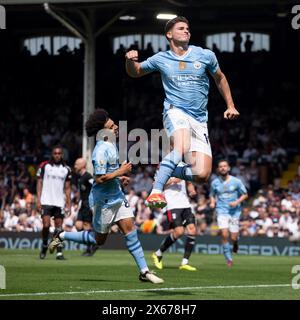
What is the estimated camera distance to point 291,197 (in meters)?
28.6

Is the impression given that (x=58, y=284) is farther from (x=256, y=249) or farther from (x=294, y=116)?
(x=294, y=116)

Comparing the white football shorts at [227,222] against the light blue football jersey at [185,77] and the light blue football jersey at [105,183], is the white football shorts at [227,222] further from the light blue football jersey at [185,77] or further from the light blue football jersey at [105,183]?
the light blue football jersey at [185,77]

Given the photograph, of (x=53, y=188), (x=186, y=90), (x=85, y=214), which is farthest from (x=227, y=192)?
(x=186, y=90)

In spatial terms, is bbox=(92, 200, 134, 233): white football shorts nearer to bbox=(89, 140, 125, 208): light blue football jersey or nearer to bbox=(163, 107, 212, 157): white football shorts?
bbox=(89, 140, 125, 208): light blue football jersey

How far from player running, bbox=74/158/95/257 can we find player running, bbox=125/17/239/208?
33.8ft

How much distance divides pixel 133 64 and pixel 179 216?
25.5ft

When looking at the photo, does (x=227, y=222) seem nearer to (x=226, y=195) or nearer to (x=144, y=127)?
(x=226, y=195)

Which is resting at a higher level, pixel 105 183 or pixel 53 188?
pixel 105 183

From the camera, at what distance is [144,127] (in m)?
35.5

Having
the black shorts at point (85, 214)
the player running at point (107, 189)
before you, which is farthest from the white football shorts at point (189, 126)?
the black shorts at point (85, 214)

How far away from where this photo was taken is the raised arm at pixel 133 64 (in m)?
11.7

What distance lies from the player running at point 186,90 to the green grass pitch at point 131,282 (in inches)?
60.8

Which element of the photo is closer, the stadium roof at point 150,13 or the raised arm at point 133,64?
the raised arm at point 133,64

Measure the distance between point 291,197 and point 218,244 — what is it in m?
2.55
